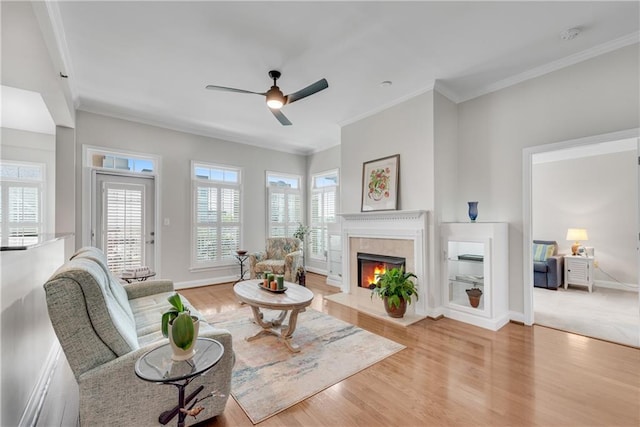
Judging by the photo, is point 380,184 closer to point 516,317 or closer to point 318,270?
point 516,317

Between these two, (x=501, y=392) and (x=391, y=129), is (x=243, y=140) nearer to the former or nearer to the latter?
(x=391, y=129)

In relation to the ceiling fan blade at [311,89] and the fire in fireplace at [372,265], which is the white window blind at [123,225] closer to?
the ceiling fan blade at [311,89]

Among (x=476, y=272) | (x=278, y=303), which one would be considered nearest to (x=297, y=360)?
(x=278, y=303)

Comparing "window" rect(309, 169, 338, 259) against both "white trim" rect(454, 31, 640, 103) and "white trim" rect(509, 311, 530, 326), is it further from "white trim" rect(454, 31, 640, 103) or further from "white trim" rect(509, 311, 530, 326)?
"white trim" rect(509, 311, 530, 326)

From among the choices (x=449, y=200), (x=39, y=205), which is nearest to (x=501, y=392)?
(x=449, y=200)

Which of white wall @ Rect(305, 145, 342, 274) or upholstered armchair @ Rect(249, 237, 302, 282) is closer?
upholstered armchair @ Rect(249, 237, 302, 282)

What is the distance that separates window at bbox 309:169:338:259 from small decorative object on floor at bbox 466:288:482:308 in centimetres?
327

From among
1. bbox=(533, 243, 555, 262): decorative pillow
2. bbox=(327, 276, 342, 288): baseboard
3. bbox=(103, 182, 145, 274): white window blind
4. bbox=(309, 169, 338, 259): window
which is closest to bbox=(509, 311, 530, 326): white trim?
bbox=(533, 243, 555, 262): decorative pillow

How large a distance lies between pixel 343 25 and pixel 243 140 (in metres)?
3.81

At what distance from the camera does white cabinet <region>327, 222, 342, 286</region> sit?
5406 millimetres

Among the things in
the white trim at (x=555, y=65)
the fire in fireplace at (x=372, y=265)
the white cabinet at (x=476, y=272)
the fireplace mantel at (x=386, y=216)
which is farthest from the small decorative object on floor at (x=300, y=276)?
the white trim at (x=555, y=65)

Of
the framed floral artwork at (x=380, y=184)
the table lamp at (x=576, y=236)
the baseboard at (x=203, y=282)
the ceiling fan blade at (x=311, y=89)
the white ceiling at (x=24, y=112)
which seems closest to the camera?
the ceiling fan blade at (x=311, y=89)

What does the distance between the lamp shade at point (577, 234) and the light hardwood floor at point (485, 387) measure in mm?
3090

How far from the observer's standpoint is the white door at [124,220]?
443 centimetres
